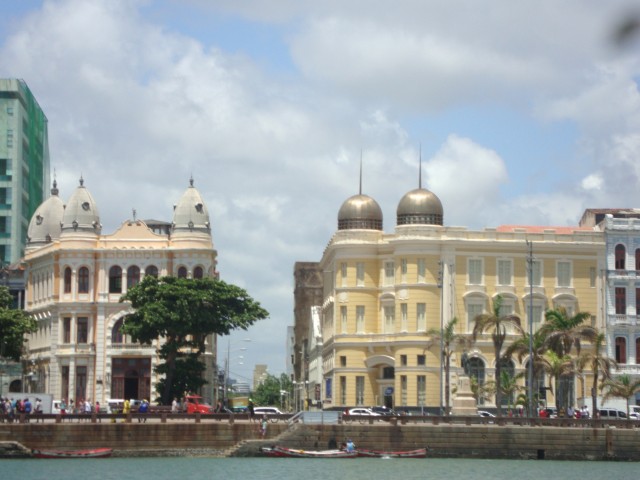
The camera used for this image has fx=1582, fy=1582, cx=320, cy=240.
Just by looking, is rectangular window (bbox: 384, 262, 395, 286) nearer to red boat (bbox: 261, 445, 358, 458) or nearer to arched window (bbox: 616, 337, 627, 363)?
arched window (bbox: 616, 337, 627, 363)

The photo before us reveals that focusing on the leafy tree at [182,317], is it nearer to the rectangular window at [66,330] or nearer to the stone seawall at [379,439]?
the rectangular window at [66,330]

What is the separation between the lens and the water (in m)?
77.1

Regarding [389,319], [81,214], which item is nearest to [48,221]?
[81,214]

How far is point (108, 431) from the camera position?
8819 centimetres

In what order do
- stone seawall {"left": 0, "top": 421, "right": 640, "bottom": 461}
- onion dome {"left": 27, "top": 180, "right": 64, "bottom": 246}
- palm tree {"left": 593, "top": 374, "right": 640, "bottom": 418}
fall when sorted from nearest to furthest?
1. stone seawall {"left": 0, "top": 421, "right": 640, "bottom": 461}
2. palm tree {"left": 593, "top": 374, "right": 640, "bottom": 418}
3. onion dome {"left": 27, "top": 180, "right": 64, "bottom": 246}

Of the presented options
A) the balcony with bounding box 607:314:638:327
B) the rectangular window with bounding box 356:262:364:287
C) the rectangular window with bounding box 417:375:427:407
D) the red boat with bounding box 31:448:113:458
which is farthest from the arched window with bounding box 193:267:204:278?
the red boat with bounding box 31:448:113:458

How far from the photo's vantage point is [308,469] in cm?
8150

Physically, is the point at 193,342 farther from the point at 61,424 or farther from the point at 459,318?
the point at 61,424

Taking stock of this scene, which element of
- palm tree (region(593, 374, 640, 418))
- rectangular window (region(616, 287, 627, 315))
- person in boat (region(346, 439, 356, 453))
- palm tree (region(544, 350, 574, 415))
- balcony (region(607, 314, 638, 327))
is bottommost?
person in boat (region(346, 439, 356, 453))

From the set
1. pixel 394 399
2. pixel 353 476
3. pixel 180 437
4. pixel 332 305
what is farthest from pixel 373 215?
pixel 353 476

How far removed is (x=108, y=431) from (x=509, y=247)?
4576 cm

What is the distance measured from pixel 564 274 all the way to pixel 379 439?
4155 centimetres

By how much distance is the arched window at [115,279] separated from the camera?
429ft

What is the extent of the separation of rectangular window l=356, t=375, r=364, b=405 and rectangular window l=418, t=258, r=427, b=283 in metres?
9.41
